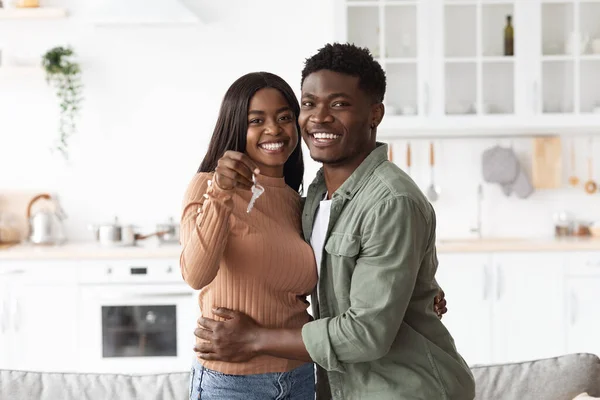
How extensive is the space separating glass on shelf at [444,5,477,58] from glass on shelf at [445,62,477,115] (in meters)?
0.08

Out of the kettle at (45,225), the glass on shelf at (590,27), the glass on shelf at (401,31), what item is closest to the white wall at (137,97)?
the kettle at (45,225)

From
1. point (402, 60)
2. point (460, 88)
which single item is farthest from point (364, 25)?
point (460, 88)

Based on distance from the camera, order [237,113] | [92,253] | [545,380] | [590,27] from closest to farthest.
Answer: [237,113] < [545,380] < [92,253] < [590,27]

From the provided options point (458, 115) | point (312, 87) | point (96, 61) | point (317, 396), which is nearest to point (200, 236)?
point (312, 87)

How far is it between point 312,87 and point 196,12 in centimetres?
333

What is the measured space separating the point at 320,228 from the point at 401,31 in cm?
291

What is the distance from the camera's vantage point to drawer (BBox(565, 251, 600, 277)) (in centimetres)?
442

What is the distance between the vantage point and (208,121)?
16.3 feet

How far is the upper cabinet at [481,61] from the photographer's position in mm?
4641

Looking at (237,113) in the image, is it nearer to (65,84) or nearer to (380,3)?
(380,3)

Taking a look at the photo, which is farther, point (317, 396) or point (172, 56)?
point (172, 56)

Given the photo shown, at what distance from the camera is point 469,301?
14.6 ft

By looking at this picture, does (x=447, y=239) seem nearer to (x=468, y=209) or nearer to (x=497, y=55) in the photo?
(x=468, y=209)

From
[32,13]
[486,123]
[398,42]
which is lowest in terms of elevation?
[486,123]
